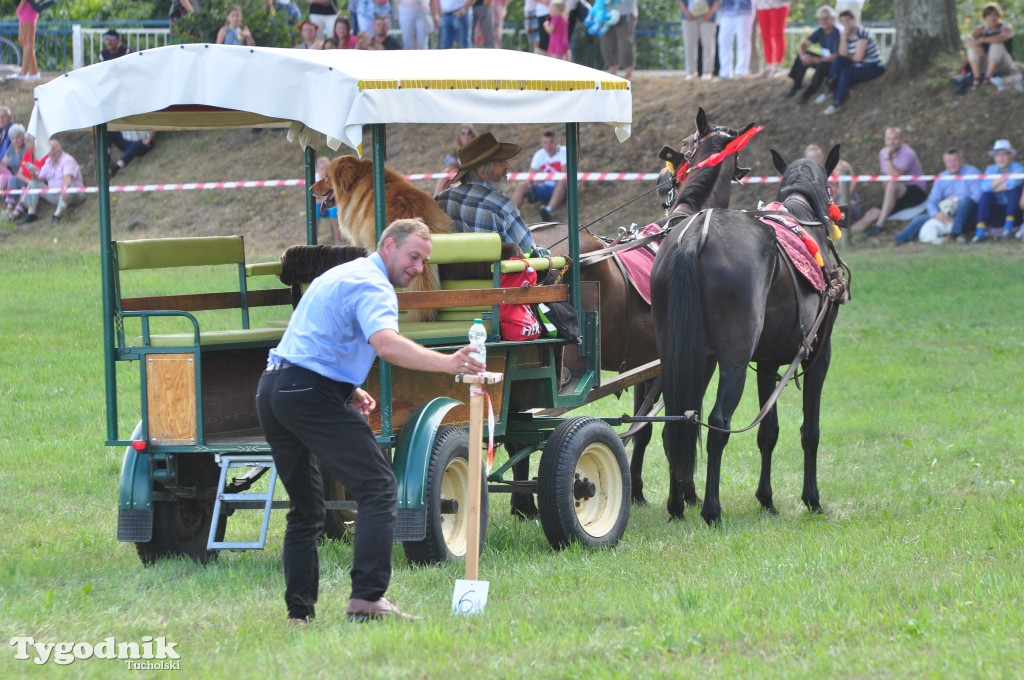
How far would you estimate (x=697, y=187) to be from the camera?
31.0 feet

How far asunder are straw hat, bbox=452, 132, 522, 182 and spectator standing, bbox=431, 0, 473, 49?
52.5ft

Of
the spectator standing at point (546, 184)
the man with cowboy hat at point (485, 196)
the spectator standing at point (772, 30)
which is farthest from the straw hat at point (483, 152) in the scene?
the spectator standing at point (772, 30)

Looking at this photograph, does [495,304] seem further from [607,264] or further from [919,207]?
[919,207]

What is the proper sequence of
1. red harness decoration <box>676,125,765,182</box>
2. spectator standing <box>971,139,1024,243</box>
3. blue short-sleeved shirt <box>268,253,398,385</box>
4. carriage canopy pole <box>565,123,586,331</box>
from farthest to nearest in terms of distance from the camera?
1. spectator standing <box>971,139,1024,243</box>
2. red harness decoration <box>676,125,765,182</box>
3. carriage canopy pole <box>565,123,586,331</box>
4. blue short-sleeved shirt <box>268,253,398,385</box>

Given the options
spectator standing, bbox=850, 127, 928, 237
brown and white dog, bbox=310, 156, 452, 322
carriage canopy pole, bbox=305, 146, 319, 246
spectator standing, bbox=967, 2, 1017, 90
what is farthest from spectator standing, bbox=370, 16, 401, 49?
brown and white dog, bbox=310, 156, 452, 322

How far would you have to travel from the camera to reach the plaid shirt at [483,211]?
757 cm

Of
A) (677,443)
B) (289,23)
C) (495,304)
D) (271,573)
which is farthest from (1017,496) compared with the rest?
(289,23)

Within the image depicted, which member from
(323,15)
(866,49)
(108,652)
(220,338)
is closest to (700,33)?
(866,49)

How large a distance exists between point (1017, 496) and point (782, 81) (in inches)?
649

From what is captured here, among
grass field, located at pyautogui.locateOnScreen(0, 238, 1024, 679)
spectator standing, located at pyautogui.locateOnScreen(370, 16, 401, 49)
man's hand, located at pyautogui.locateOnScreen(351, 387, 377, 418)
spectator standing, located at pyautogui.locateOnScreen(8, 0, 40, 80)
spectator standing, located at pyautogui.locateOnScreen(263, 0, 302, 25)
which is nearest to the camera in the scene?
grass field, located at pyautogui.locateOnScreen(0, 238, 1024, 679)

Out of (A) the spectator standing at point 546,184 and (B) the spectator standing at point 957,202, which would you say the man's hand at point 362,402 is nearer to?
(A) the spectator standing at point 546,184

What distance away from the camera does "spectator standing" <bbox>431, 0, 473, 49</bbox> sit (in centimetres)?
2320

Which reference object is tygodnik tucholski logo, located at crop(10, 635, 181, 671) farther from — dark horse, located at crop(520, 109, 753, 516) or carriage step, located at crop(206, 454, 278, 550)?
dark horse, located at crop(520, 109, 753, 516)

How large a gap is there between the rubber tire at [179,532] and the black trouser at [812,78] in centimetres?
1767
